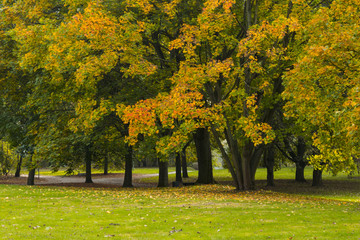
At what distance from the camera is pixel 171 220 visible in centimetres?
1088

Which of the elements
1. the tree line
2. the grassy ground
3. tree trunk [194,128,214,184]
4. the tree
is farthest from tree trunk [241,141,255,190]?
tree trunk [194,128,214,184]

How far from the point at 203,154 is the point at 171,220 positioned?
16.0 m

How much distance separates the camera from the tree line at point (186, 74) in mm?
13523

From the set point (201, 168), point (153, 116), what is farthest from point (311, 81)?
point (201, 168)

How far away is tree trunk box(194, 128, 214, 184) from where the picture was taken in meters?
26.7

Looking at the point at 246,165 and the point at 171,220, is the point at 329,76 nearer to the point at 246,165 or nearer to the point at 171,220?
the point at 171,220

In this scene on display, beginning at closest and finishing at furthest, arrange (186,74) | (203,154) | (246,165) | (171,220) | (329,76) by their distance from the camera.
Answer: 1. (171,220)
2. (329,76)
3. (186,74)
4. (246,165)
5. (203,154)

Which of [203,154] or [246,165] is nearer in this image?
[246,165]

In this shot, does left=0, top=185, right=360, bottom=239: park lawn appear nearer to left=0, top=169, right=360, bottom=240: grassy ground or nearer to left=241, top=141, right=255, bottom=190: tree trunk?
left=0, top=169, right=360, bottom=240: grassy ground

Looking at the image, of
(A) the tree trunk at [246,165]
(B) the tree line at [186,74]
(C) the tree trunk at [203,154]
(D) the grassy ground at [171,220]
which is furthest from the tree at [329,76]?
(C) the tree trunk at [203,154]

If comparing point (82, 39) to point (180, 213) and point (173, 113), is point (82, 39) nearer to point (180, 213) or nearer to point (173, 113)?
point (173, 113)

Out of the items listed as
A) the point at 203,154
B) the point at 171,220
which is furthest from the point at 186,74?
the point at 203,154

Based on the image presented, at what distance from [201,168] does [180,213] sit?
15.0m

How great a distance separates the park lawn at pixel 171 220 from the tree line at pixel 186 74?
2.60 m
